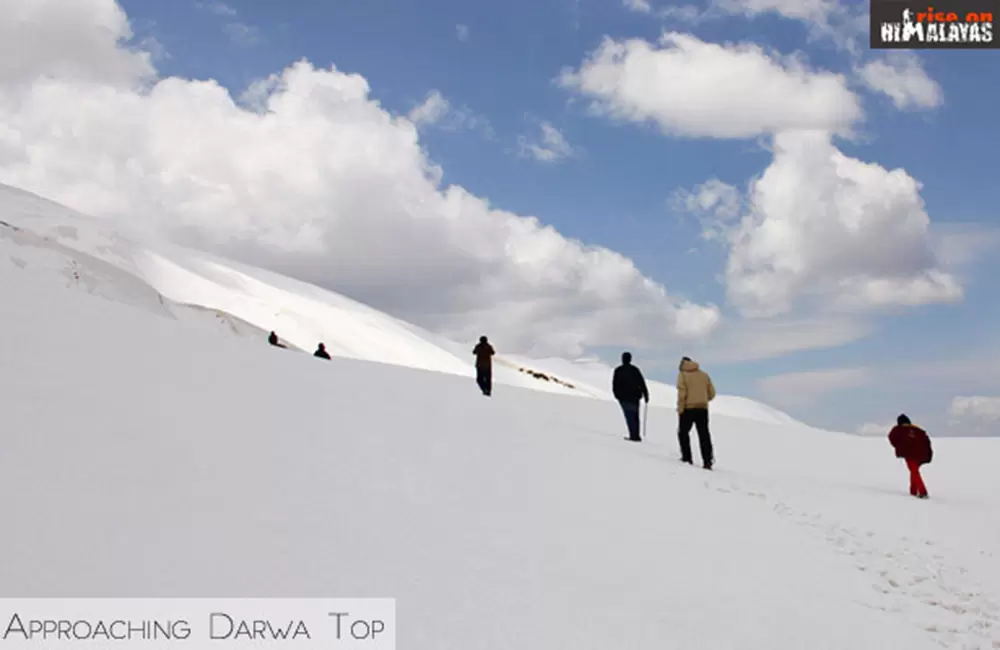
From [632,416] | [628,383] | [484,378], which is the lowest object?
[632,416]

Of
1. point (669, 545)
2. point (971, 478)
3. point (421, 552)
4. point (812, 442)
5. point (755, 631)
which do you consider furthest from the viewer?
point (812, 442)

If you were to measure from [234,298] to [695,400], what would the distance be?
5181 cm

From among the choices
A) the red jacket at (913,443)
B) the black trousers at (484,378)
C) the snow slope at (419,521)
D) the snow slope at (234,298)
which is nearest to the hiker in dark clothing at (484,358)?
the black trousers at (484,378)

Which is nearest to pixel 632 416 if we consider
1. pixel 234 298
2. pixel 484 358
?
pixel 484 358

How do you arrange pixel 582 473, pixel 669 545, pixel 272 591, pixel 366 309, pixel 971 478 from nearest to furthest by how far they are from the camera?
pixel 272 591
pixel 669 545
pixel 582 473
pixel 971 478
pixel 366 309

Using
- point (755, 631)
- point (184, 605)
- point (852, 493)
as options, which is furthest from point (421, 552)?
point (852, 493)

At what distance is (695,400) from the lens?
46.4ft

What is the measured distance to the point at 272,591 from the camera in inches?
197

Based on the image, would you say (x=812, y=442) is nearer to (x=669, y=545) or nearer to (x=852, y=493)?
(x=852, y=493)

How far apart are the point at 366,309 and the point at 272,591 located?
258ft

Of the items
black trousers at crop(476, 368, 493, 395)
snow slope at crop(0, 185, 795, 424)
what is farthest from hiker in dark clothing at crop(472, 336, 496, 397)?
snow slope at crop(0, 185, 795, 424)

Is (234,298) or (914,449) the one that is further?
(234,298)

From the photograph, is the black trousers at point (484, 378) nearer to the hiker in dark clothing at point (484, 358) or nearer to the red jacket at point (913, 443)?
the hiker in dark clothing at point (484, 358)

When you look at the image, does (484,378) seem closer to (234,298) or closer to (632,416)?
(632,416)
